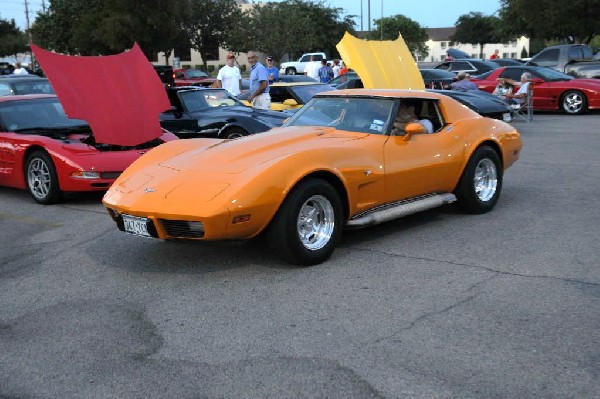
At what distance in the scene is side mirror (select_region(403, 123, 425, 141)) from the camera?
5.79 meters

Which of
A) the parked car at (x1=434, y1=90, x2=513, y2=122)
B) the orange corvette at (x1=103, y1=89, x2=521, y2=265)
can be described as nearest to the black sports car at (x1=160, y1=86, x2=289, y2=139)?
the orange corvette at (x1=103, y1=89, x2=521, y2=265)

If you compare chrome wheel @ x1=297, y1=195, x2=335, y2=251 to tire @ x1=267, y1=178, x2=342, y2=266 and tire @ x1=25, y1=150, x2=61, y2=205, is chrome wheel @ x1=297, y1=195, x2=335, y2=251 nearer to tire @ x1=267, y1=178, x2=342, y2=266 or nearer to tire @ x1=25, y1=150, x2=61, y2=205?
tire @ x1=267, y1=178, x2=342, y2=266

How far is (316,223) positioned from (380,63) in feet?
16.1

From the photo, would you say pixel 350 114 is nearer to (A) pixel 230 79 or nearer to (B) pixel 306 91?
(B) pixel 306 91

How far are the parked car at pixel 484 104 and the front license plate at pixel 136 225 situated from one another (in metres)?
9.63

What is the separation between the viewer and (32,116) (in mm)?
8711

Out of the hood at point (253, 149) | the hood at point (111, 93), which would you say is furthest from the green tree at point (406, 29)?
the hood at point (253, 149)

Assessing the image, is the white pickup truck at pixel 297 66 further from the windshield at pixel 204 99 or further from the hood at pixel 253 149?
the hood at pixel 253 149

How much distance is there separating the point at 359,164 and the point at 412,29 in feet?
307

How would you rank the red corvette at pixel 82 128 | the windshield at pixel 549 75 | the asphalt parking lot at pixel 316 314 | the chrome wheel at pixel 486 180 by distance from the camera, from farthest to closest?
1. the windshield at pixel 549 75
2. the red corvette at pixel 82 128
3. the chrome wheel at pixel 486 180
4. the asphalt parking lot at pixel 316 314

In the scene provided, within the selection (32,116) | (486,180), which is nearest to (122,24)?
(32,116)

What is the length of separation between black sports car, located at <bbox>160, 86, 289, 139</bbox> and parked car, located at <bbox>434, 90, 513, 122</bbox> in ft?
14.4

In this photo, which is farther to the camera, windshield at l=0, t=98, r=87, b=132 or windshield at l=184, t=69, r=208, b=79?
windshield at l=184, t=69, r=208, b=79

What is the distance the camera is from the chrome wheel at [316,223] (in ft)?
16.6
